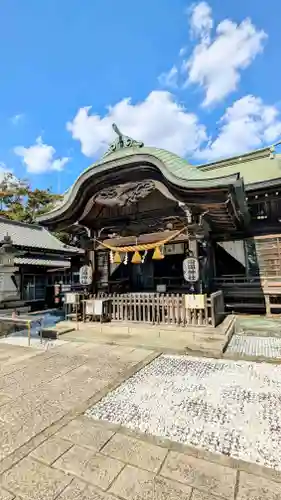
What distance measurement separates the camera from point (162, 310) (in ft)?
27.9

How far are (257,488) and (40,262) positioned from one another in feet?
55.8

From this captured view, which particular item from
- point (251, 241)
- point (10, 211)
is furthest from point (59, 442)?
point (10, 211)

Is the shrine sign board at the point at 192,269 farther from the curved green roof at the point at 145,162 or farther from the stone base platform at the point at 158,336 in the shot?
the curved green roof at the point at 145,162

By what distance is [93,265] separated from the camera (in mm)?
10789

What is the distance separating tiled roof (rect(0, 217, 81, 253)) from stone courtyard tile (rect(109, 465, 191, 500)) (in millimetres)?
16605

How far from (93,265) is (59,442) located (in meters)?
8.06

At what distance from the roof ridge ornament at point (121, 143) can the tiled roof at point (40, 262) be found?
9718 mm

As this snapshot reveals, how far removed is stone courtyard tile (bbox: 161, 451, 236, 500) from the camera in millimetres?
2268

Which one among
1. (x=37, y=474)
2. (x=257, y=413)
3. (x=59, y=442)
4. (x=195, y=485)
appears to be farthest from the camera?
(x=257, y=413)

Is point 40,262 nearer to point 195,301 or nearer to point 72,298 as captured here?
point 72,298

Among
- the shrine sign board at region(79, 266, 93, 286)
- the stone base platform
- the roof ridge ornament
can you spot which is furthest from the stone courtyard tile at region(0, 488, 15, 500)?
the roof ridge ornament

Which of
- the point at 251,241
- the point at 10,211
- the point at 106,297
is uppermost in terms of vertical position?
the point at 10,211

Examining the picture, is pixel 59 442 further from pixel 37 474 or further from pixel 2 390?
pixel 2 390

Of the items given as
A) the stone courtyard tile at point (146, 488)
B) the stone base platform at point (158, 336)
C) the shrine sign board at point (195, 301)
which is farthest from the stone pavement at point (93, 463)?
the shrine sign board at point (195, 301)
